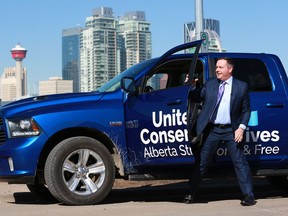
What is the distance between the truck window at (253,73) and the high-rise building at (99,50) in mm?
107985

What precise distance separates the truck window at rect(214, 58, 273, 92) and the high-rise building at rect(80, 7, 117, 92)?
10799 cm

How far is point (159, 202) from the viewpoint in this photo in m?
8.02

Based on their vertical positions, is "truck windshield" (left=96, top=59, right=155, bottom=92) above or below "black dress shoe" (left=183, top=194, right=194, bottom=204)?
above

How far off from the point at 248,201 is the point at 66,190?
2.18 metres

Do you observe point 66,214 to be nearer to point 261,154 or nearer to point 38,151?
point 38,151

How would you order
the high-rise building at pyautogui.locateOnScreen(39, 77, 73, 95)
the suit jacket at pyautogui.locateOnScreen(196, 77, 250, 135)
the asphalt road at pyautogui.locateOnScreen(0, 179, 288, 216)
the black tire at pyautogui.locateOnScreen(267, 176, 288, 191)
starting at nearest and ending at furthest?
the asphalt road at pyautogui.locateOnScreen(0, 179, 288, 216)
the suit jacket at pyautogui.locateOnScreen(196, 77, 250, 135)
the black tire at pyautogui.locateOnScreen(267, 176, 288, 191)
the high-rise building at pyautogui.locateOnScreen(39, 77, 73, 95)

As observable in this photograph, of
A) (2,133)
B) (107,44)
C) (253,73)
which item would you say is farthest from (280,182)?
(107,44)

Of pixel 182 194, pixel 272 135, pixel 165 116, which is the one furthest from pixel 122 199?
pixel 272 135

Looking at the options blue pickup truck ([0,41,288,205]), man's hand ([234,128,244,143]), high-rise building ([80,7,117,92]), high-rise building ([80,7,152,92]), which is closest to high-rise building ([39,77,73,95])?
high-rise building ([80,7,152,92])

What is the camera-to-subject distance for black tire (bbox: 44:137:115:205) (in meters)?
7.31

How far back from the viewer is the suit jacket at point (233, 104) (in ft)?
23.6

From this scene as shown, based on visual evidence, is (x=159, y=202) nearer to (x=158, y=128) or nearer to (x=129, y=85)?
(x=158, y=128)

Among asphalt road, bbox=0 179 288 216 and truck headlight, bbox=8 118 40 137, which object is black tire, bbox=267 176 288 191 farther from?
truck headlight, bbox=8 118 40 137

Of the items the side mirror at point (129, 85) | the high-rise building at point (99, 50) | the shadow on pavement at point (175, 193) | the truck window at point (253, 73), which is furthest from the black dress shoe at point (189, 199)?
the high-rise building at point (99, 50)
